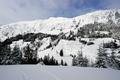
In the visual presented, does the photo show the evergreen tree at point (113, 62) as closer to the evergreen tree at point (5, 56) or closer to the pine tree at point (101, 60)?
the pine tree at point (101, 60)

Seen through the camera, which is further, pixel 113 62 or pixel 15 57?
pixel 15 57

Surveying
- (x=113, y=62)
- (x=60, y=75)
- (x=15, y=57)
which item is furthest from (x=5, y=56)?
(x=60, y=75)

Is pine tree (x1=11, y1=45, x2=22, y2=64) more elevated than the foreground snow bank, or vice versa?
pine tree (x1=11, y1=45, x2=22, y2=64)

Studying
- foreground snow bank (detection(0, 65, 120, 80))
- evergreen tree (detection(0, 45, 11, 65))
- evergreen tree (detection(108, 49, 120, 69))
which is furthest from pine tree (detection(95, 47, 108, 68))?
evergreen tree (detection(0, 45, 11, 65))

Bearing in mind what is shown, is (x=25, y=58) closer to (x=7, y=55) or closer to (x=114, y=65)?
(x=7, y=55)

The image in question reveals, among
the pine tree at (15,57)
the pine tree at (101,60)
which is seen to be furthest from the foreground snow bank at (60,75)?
the pine tree at (15,57)

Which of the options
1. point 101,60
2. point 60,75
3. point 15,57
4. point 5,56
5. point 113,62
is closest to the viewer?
point 60,75

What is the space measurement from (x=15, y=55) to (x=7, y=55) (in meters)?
2.49

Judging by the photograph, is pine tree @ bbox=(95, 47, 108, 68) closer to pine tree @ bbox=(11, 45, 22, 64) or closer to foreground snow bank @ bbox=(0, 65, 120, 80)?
pine tree @ bbox=(11, 45, 22, 64)

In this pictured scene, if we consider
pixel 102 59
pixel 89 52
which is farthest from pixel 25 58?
pixel 89 52

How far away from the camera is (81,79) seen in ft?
44.7

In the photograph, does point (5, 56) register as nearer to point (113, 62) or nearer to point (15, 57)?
point (15, 57)

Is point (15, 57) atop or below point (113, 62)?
atop

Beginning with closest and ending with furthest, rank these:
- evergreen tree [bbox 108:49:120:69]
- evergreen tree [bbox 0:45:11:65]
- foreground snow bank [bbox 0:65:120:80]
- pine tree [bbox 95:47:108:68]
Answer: foreground snow bank [bbox 0:65:120:80]
pine tree [bbox 95:47:108:68]
evergreen tree [bbox 108:49:120:69]
evergreen tree [bbox 0:45:11:65]
